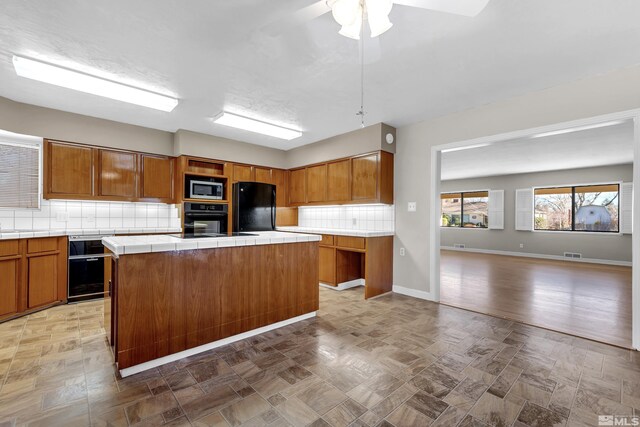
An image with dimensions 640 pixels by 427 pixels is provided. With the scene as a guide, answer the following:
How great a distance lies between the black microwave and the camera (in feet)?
14.9

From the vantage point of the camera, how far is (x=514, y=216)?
27.7ft

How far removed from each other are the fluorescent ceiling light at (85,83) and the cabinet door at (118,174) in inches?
56.8

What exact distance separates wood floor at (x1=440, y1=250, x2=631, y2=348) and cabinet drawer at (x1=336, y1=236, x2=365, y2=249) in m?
1.34

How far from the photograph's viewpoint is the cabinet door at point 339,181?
4.63 metres

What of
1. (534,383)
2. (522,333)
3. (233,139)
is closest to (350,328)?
(534,383)

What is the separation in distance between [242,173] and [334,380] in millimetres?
4018

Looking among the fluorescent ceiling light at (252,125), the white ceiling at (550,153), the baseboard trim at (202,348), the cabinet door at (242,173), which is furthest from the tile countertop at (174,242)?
the white ceiling at (550,153)

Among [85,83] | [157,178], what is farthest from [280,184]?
[85,83]

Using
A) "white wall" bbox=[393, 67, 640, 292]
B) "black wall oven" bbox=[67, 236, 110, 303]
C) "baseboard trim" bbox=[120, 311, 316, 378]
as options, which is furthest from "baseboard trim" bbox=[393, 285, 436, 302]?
"black wall oven" bbox=[67, 236, 110, 303]

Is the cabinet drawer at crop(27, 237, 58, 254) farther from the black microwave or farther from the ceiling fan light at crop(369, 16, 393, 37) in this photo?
the ceiling fan light at crop(369, 16, 393, 37)

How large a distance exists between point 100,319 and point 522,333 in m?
4.31

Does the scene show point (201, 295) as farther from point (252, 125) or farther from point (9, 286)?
point (252, 125)

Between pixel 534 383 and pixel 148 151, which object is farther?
pixel 148 151

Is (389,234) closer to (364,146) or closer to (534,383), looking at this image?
(364,146)
